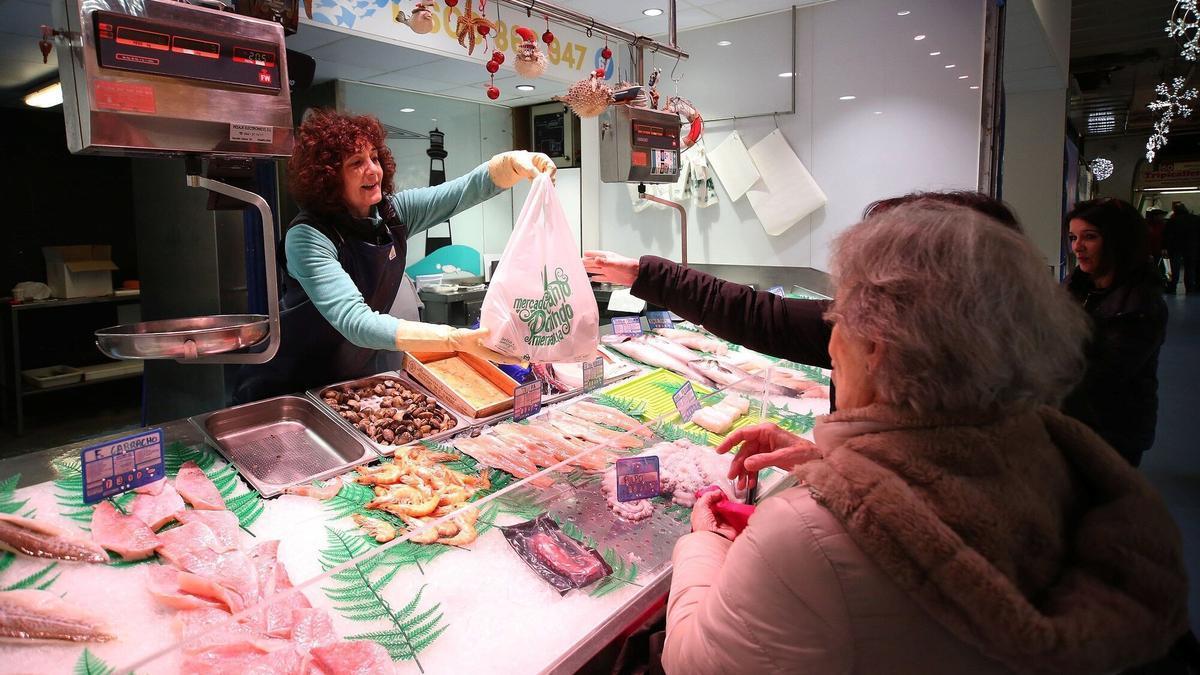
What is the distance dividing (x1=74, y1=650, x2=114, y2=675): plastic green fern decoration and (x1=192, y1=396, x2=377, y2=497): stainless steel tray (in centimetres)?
69

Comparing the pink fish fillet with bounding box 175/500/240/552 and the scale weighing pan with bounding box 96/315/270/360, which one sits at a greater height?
the scale weighing pan with bounding box 96/315/270/360

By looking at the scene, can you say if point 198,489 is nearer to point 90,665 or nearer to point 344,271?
point 90,665

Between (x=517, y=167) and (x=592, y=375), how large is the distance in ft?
Answer: 2.71

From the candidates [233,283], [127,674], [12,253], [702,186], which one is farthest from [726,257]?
[12,253]

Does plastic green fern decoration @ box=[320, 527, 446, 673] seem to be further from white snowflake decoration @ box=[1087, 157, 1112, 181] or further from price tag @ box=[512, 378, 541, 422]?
white snowflake decoration @ box=[1087, 157, 1112, 181]

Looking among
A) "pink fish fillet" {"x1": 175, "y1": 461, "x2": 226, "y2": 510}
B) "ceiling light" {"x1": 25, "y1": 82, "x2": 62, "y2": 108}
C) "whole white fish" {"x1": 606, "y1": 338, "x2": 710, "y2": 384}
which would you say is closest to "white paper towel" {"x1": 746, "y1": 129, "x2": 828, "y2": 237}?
"whole white fish" {"x1": 606, "y1": 338, "x2": 710, "y2": 384}

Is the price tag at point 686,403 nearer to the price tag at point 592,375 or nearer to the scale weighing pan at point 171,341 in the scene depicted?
the price tag at point 592,375

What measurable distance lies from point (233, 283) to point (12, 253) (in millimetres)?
3422

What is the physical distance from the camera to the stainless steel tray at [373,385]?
6.89 feet

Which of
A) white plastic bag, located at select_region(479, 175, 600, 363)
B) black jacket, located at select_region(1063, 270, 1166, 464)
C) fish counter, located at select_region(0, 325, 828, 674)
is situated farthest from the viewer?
→ black jacket, located at select_region(1063, 270, 1166, 464)

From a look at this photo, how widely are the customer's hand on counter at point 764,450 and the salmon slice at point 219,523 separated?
3.68 feet

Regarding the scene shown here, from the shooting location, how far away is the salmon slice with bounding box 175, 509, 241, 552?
149cm

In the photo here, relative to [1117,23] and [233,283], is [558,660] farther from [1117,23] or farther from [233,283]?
[1117,23]

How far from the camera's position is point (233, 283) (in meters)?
3.73
